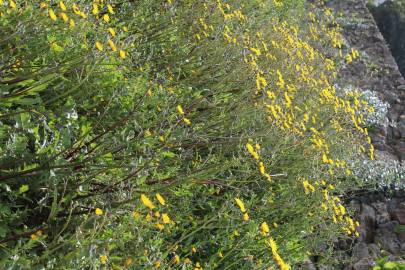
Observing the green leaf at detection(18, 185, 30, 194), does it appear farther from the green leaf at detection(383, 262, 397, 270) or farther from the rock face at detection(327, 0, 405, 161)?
the rock face at detection(327, 0, 405, 161)

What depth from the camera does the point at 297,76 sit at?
467cm

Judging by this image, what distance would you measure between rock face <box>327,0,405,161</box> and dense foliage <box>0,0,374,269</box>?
2.11 m

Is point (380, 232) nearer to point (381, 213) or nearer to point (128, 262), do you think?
point (381, 213)

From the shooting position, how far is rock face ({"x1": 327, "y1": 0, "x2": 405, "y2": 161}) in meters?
6.70

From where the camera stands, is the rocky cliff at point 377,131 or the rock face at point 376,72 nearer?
the rocky cliff at point 377,131

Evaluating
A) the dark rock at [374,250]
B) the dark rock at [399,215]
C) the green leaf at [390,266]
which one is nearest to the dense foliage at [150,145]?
the green leaf at [390,266]

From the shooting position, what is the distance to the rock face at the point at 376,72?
670 cm

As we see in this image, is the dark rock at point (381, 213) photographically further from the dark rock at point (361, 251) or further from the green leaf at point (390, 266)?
the green leaf at point (390, 266)

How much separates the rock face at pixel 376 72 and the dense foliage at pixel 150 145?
6.94 ft

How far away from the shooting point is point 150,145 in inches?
94.0

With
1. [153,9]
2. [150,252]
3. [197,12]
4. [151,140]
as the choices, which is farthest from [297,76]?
[150,252]

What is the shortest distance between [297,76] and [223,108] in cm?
154

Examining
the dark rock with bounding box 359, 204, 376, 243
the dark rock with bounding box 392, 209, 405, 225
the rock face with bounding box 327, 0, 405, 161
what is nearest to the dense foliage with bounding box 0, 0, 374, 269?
the dark rock with bounding box 359, 204, 376, 243

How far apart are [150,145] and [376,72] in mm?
6873
